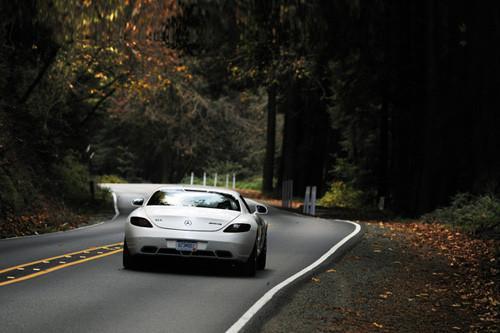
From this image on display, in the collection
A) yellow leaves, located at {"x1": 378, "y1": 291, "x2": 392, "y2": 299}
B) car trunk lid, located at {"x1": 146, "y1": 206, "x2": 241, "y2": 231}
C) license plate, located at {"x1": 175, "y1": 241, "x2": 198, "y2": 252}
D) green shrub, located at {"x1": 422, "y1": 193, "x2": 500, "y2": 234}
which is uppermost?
car trunk lid, located at {"x1": 146, "y1": 206, "x2": 241, "y2": 231}

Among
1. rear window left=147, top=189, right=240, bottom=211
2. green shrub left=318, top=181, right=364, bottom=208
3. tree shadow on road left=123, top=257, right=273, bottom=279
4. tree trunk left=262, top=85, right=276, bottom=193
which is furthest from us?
tree trunk left=262, top=85, right=276, bottom=193

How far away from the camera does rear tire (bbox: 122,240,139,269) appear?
1421 centimetres

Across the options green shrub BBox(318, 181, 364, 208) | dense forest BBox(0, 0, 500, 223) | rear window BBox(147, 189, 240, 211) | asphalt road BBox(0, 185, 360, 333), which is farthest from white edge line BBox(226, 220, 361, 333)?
green shrub BBox(318, 181, 364, 208)

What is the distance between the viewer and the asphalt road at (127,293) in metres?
9.66

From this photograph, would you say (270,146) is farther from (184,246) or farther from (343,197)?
(184,246)

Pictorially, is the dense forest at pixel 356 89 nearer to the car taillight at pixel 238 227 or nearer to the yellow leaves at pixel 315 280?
the car taillight at pixel 238 227

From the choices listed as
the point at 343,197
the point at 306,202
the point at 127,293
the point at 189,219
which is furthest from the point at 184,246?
the point at 343,197

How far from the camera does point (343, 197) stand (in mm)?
46188

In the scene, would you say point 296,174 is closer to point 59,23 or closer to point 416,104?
point 416,104

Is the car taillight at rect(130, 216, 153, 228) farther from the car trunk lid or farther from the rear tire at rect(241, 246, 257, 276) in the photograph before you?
the rear tire at rect(241, 246, 257, 276)

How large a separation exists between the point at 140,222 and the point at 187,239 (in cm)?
79

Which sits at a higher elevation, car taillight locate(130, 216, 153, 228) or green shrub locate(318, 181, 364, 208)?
car taillight locate(130, 216, 153, 228)

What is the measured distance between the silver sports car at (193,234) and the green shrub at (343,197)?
30989 millimetres

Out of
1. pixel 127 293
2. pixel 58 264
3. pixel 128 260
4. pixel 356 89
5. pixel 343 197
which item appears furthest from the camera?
pixel 343 197
